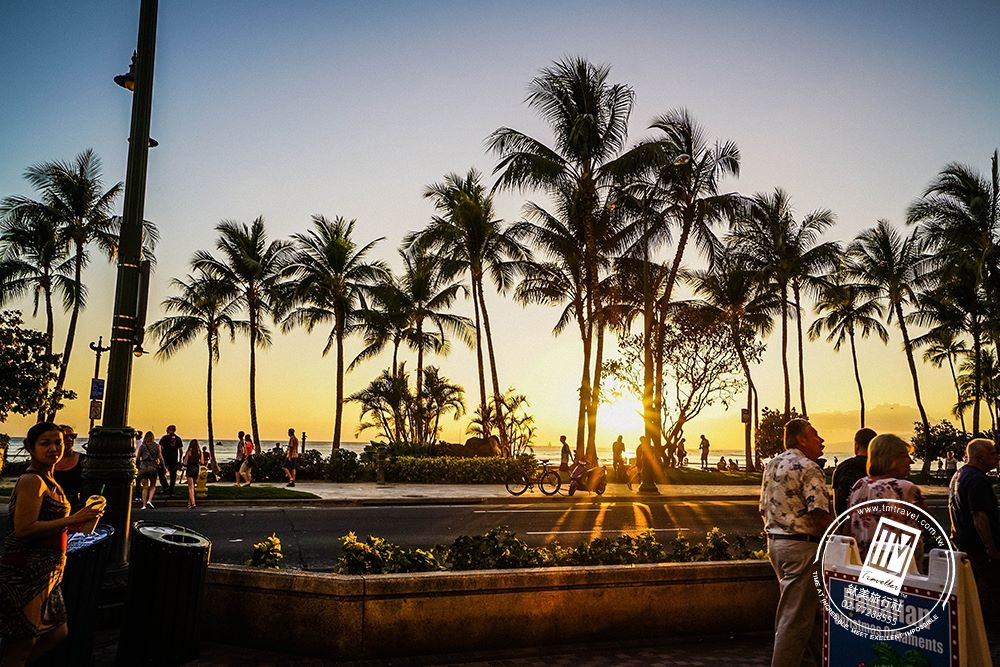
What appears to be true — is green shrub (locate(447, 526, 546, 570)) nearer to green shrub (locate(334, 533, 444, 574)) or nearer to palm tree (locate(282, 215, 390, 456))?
green shrub (locate(334, 533, 444, 574))

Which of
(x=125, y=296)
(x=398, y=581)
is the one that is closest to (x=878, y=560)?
(x=398, y=581)

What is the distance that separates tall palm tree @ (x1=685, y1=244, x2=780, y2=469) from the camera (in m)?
40.6

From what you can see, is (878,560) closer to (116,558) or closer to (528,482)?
(116,558)

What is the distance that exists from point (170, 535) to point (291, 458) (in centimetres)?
2018

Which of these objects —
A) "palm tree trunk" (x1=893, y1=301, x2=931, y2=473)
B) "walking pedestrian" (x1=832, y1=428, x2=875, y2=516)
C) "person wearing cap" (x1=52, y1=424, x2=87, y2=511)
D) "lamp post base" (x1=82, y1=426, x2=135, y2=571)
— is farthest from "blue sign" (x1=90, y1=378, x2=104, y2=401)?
"palm tree trunk" (x1=893, y1=301, x2=931, y2=473)

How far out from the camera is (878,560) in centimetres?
410

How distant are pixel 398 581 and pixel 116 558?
238 centimetres

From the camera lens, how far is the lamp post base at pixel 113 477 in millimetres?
6074

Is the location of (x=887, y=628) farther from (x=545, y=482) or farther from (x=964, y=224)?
(x=964, y=224)

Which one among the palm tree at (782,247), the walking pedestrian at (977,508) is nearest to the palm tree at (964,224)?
the palm tree at (782,247)

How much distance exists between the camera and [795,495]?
5.08 meters

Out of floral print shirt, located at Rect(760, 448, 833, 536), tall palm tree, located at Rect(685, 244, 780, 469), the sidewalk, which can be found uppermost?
tall palm tree, located at Rect(685, 244, 780, 469)

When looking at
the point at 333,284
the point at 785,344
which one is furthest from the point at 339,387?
the point at 785,344

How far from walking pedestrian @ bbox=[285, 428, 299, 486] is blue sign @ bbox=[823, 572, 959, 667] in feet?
69.9
